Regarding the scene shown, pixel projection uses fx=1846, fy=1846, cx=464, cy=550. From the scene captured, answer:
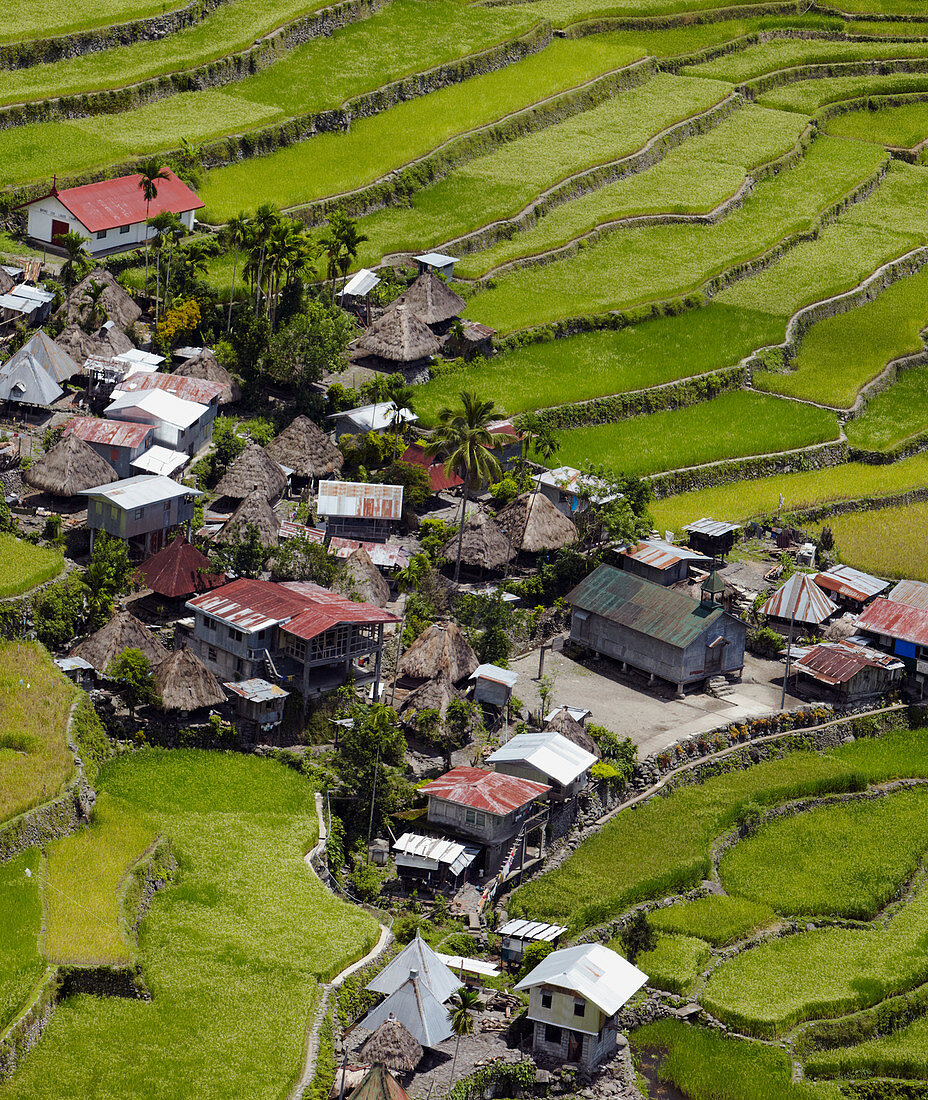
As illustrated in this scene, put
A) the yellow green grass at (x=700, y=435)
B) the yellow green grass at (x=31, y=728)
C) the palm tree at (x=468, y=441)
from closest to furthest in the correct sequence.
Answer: the yellow green grass at (x=31, y=728), the palm tree at (x=468, y=441), the yellow green grass at (x=700, y=435)

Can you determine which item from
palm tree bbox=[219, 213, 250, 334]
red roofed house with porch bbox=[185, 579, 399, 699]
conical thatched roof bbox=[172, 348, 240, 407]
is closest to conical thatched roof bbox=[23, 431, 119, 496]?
red roofed house with porch bbox=[185, 579, 399, 699]

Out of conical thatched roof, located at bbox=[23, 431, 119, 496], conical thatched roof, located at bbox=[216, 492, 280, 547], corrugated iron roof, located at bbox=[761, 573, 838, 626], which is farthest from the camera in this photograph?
corrugated iron roof, located at bbox=[761, 573, 838, 626]

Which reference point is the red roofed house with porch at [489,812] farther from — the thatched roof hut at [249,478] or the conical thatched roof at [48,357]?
the conical thatched roof at [48,357]

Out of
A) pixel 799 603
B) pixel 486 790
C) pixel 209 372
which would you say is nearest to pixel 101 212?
pixel 209 372

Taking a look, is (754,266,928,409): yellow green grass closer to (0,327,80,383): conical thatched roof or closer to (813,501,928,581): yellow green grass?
(813,501,928,581): yellow green grass

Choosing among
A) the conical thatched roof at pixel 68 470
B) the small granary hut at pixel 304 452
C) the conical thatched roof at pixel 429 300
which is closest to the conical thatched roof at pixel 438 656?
the small granary hut at pixel 304 452

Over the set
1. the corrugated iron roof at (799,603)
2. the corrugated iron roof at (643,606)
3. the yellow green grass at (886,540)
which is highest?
the corrugated iron roof at (643,606)

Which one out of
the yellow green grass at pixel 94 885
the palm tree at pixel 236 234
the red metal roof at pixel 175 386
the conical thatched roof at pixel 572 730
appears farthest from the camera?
the palm tree at pixel 236 234
